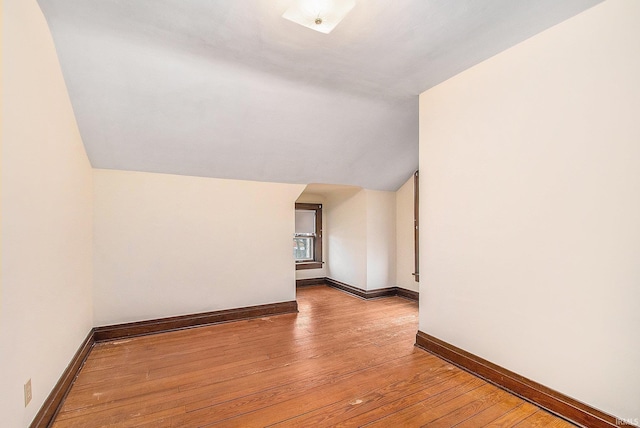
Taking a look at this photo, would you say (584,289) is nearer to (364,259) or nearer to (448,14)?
(448,14)

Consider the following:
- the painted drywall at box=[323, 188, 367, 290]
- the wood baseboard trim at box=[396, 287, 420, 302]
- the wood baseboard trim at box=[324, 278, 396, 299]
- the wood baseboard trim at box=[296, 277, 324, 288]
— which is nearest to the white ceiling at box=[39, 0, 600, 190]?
the painted drywall at box=[323, 188, 367, 290]

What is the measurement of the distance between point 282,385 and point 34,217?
1937mm

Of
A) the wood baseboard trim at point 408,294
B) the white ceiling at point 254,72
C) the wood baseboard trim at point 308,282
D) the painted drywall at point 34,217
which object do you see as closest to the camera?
the painted drywall at point 34,217

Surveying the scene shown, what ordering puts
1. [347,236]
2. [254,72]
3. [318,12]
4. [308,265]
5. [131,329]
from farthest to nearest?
[308,265] < [347,236] < [131,329] < [254,72] < [318,12]

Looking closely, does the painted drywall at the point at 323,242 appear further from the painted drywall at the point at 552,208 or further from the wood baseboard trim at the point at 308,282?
the painted drywall at the point at 552,208

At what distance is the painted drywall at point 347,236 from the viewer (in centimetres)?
490

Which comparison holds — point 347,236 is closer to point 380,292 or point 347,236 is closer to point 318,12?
point 380,292

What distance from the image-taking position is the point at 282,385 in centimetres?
221

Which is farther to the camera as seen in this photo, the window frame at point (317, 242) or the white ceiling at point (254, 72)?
the window frame at point (317, 242)

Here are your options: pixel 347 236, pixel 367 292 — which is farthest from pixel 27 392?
pixel 347 236

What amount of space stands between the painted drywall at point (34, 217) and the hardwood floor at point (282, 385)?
416mm

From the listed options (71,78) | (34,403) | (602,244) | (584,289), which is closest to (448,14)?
(602,244)

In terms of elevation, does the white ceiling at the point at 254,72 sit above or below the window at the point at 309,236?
above

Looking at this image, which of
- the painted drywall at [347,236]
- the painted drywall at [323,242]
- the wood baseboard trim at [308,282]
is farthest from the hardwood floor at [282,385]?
the painted drywall at [323,242]
